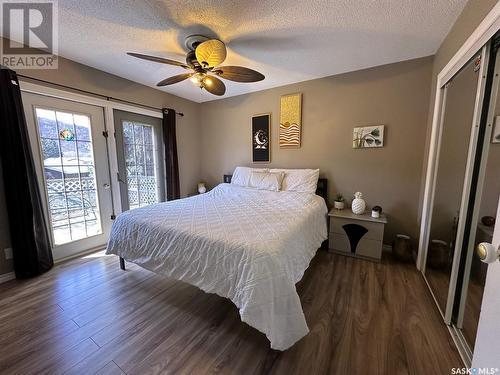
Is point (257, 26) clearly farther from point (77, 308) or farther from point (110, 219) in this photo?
point (110, 219)

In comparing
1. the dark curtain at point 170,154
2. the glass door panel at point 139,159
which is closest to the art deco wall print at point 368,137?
the dark curtain at point 170,154

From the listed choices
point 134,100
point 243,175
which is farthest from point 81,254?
point 243,175

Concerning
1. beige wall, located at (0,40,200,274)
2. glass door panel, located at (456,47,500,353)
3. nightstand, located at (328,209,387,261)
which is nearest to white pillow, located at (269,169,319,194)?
nightstand, located at (328,209,387,261)

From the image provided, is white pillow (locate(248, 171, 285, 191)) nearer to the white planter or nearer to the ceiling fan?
the white planter

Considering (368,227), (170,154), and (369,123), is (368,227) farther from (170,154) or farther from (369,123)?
(170,154)

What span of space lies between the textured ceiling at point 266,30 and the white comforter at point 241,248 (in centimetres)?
168

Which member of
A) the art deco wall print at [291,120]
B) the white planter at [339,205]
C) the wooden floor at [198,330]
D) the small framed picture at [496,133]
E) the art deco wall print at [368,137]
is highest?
the art deco wall print at [291,120]

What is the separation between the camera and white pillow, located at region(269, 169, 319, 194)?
285 cm

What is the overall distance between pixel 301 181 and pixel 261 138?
1.11 meters

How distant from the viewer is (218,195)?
3000mm

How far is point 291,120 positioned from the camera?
3.18m

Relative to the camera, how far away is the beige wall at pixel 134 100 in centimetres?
213

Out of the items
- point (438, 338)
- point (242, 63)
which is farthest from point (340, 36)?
point (438, 338)

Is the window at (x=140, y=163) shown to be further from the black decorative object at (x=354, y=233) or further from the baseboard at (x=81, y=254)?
the black decorative object at (x=354, y=233)
